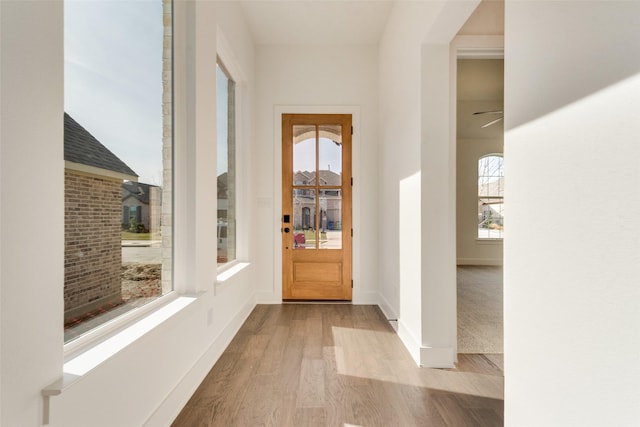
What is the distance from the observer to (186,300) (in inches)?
75.0

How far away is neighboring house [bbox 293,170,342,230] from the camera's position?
393 cm

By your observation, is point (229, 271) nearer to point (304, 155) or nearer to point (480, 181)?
point (304, 155)

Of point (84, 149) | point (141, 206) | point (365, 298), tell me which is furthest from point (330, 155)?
point (84, 149)

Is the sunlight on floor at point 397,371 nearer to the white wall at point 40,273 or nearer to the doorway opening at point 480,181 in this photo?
the white wall at point 40,273

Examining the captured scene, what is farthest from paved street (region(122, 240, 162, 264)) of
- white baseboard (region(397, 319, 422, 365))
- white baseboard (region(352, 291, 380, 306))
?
white baseboard (region(352, 291, 380, 306))

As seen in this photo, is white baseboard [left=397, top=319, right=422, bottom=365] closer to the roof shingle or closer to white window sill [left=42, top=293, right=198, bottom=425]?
white window sill [left=42, top=293, right=198, bottom=425]

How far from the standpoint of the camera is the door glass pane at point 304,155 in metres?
3.93

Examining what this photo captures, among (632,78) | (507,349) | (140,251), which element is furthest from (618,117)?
(140,251)

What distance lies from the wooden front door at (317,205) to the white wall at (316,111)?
86 millimetres

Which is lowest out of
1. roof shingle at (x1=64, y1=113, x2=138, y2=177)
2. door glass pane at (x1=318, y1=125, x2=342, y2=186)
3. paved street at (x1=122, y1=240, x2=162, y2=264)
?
paved street at (x1=122, y1=240, x2=162, y2=264)

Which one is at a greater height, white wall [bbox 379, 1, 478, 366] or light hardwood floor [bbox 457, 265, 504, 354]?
white wall [bbox 379, 1, 478, 366]

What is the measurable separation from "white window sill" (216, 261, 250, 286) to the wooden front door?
69 cm

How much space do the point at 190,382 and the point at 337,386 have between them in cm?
88

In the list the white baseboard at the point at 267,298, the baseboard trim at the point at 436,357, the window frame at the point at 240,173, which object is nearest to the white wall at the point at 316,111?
the white baseboard at the point at 267,298
